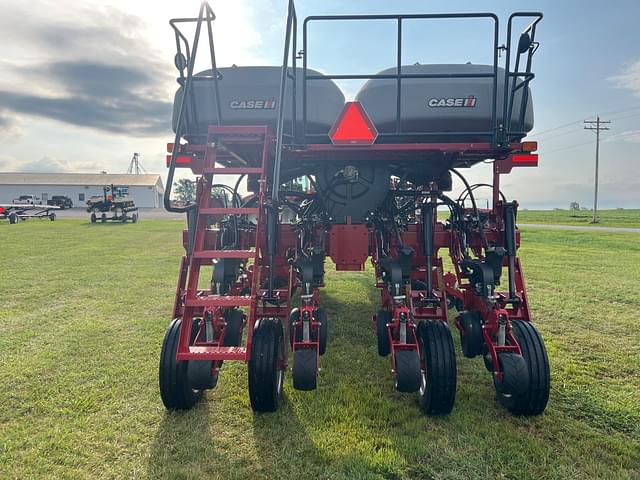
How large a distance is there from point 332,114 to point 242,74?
94cm

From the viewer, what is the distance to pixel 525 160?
4113mm

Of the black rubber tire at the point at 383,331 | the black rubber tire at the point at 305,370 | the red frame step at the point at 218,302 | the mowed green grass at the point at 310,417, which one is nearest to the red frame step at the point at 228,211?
the red frame step at the point at 218,302

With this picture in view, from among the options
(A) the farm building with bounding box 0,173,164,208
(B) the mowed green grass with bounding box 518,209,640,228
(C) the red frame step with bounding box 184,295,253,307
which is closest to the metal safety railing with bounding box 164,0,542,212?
(C) the red frame step with bounding box 184,295,253,307

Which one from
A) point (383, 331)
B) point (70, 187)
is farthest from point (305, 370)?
point (70, 187)

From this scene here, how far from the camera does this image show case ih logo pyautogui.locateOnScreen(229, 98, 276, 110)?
3.77 meters

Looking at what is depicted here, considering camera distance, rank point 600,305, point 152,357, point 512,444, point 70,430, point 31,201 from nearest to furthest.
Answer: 1. point 512,444
2. point 70,430
3. point 152,357
4. point 600,305
5. point 31,201

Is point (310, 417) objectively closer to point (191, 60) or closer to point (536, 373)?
point (536, 373)

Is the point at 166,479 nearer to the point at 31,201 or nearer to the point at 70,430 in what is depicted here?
the point at 70,430

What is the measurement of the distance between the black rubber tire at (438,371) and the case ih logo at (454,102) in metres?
1.96

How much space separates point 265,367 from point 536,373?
2112 mm

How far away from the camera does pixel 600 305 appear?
6531mm

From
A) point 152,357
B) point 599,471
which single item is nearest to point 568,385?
point 599,471

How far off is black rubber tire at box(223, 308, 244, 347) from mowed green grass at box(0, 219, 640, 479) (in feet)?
1.35

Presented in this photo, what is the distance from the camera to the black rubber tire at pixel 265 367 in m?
3.12
